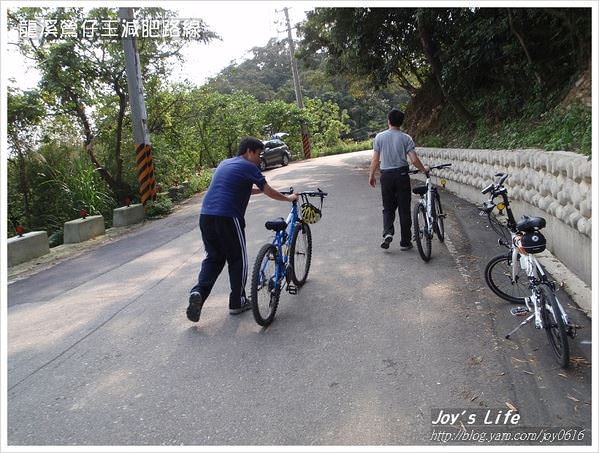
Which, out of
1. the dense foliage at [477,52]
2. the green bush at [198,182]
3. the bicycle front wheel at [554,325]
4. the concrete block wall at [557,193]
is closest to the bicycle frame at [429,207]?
the concrete block wall at [557,193]

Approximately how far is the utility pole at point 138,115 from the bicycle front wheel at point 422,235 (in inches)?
372

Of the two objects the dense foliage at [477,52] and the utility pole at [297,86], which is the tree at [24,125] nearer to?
the dense foliage at [477,52]

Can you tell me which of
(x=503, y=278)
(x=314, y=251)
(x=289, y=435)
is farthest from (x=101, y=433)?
(x=314, y=251)

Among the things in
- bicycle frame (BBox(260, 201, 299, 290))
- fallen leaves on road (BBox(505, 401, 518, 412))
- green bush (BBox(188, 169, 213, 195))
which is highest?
bicycle frame (BBox(260, 201, 299, 290))

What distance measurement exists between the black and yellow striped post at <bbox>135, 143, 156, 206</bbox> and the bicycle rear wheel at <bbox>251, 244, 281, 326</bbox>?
10.0 metres

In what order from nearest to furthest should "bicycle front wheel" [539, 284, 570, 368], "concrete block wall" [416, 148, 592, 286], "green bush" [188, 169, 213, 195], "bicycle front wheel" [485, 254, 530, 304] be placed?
"bicycle front wheel" [539, 284, 570, 368] → "bicycle front wheel" [485, 254, 530, 304] → "concrete block wall" [416, 148, 592, 286] → "green bush" [188, 169, 213, 195]

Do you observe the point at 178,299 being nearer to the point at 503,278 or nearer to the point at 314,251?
the point at 314,251

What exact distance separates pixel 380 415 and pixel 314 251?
444 cm

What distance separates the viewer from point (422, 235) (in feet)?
21.7

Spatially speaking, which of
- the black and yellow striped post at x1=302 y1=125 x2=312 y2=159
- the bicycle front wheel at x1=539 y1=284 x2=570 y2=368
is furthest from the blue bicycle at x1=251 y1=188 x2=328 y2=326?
the black and yellow striped post at x1=302 y1=125 x2=312 y2=159

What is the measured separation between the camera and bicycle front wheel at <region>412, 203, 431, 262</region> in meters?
6.46

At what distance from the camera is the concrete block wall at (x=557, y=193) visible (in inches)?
199

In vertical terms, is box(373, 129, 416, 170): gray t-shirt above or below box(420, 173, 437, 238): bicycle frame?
above

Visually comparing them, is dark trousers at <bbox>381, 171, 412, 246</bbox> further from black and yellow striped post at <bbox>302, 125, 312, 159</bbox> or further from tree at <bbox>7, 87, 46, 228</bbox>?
black and yellow striped post at <bbox>302, 125, 312, 159</bbox>
